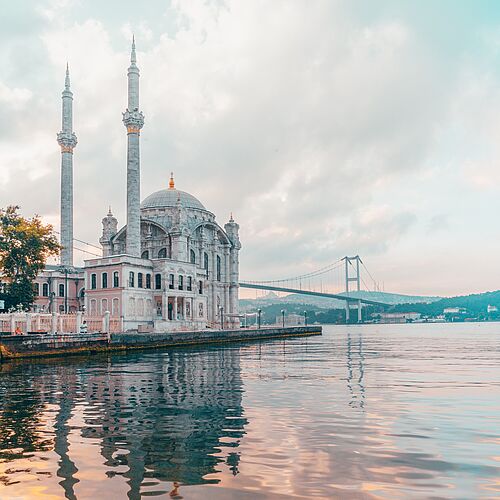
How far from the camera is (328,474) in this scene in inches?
320

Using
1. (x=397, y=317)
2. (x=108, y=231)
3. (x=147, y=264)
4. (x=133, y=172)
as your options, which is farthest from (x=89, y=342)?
(x=397, y=317)

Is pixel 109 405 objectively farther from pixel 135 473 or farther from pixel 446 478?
pixel 446 478

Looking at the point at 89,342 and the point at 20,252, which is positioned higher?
the point at 20,252

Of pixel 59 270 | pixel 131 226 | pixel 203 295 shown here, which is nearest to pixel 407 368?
pixel 131 226

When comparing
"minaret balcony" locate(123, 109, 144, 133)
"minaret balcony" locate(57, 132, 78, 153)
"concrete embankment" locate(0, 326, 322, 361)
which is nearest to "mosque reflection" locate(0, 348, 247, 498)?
"concrete embankment" locate(0, 326, 322, 361)

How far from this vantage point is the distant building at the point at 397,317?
195 meters

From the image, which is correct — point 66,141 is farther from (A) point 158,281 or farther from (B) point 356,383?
(B) point 356,383

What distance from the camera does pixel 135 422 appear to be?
1213cm

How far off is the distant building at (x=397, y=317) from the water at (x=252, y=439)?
17990 centimetres

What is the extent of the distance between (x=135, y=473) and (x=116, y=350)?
33.2m

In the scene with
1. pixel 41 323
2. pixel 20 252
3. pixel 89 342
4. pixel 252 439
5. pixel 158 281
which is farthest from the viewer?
pixel 158 281

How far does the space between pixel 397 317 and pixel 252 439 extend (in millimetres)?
192316

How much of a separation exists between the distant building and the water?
17990 cm

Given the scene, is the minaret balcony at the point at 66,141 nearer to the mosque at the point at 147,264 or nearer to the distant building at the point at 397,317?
the mosque at the point at 147,264
